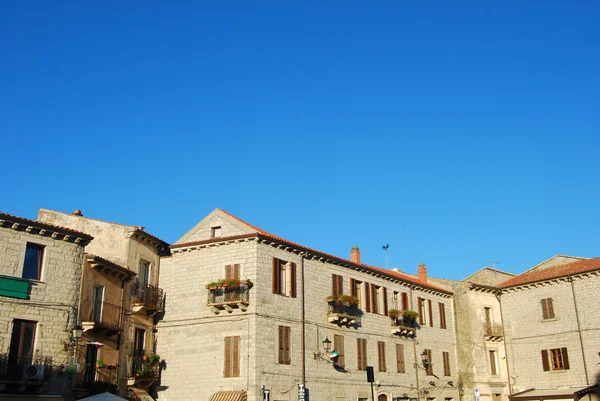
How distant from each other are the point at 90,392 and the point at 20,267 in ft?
20.1

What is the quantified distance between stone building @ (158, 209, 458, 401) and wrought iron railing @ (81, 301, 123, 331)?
3502 millimetres

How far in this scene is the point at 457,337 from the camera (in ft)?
142

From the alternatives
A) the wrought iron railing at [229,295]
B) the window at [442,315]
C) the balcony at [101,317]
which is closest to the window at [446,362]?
the window at [442,315]

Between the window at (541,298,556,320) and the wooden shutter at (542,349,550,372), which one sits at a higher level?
the window at (541,298,556,320)

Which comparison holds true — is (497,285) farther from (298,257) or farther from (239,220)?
(239,220)

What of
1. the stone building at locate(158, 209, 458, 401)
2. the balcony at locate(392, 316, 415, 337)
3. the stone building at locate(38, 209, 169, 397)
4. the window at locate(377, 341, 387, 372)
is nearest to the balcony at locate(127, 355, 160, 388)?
the stone building at locate(38, 209, 169, 397)

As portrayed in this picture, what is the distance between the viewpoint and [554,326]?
4081 centimetres

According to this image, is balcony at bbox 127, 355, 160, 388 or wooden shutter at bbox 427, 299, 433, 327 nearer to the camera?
balcony at bbox 127, 355, 160, 388

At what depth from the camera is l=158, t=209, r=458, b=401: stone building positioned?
29734mm

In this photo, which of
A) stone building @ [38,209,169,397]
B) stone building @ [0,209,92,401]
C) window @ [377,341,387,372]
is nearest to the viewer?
stone building @ [0,209,92,401]

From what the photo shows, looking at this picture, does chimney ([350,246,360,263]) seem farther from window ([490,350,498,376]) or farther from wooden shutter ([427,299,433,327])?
window ([490,350,498,376])

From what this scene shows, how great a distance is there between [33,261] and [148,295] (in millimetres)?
7257

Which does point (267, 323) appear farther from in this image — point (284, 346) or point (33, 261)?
point (33, 261)

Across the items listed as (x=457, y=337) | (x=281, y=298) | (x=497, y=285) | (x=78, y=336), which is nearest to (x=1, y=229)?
(x=78, y=336)
